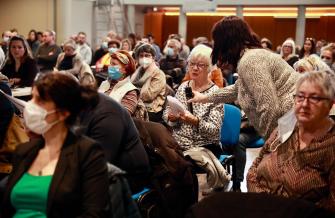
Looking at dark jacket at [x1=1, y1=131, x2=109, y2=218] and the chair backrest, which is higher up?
dark jacket at [x1=1, y1=131, x2=109, y2=218]

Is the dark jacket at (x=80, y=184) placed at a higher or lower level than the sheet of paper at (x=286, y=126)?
lower

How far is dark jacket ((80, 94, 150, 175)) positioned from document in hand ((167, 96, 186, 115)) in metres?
1.15

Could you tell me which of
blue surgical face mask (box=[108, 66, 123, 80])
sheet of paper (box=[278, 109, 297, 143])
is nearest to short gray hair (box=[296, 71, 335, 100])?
sheet of paper (box=[278, 109, 297, 143])

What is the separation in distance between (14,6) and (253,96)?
45.2 ft

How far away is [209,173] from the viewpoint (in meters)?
4.05

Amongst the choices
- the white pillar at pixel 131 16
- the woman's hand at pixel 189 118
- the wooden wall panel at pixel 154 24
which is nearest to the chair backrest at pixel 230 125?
the woman's hand at pixel 189 118

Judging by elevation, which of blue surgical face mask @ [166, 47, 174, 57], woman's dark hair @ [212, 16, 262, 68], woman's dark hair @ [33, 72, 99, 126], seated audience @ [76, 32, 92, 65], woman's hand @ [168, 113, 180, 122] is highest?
woman's dark hair @ [212, 16, 262, 68]

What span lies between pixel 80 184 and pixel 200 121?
1935 mm

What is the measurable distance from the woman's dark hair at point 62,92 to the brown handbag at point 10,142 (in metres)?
1.15

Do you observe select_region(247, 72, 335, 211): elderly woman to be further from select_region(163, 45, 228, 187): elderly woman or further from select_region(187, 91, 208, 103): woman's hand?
select_region(163, 45, 228, 187): elderly woman

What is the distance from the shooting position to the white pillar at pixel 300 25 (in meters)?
17.5

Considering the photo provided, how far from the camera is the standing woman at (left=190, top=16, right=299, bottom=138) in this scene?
3.25 meters

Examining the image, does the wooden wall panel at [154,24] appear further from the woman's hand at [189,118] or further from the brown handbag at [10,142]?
the brown handbag at [10,142]

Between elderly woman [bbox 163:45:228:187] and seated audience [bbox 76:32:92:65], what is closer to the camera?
elderly woman [bbox 163:45:228:187]
